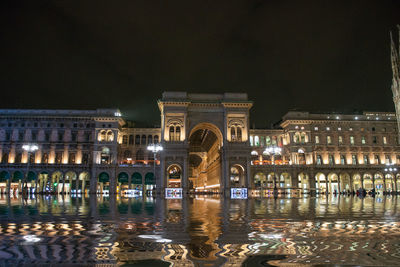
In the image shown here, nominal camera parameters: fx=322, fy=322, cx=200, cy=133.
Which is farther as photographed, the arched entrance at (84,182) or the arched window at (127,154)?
the arched window at (127,154)

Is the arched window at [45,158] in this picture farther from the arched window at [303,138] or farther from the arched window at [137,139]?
the arched window at [303,138]

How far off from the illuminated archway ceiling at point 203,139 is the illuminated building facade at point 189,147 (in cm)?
77

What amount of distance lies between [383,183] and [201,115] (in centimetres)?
4599

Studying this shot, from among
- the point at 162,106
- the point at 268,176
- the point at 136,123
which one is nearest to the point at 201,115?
the point at 162,106

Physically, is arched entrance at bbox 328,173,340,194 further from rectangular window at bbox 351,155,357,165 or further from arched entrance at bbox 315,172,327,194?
rectangular window at bbox 351,155,357,165

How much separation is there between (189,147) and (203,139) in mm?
13891

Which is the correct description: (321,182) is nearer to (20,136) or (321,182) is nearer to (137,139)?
(137,139)

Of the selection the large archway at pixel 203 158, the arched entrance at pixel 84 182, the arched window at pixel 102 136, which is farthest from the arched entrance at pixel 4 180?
the large archway at pixel 203 158

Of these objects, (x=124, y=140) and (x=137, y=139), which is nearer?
(x=124, y=140)

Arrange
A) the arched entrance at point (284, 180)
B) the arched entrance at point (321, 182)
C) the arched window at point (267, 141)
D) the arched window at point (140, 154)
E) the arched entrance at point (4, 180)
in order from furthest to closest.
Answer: the arched window at point (267, 141) → the arched window at point (140, 154) → the arched entrance at point (284, 180) → the arched entrance at point (321, 182) → the arched entrance at point (4, 180)

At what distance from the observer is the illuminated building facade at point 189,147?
63.2m

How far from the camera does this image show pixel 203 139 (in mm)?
87938

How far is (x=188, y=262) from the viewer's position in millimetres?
3814

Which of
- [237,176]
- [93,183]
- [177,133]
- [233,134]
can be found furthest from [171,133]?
[93,183]
